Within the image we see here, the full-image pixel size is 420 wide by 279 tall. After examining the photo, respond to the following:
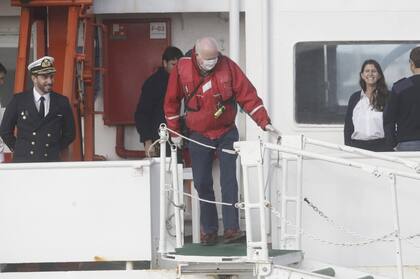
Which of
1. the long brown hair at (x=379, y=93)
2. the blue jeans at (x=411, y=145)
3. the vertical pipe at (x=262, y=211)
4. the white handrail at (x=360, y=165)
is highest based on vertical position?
the long brown hair at (x=379, y=93)

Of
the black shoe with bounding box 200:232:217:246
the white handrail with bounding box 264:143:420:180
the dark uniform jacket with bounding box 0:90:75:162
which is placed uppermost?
the dark uniform jacket with bounding box 0:90:75:162

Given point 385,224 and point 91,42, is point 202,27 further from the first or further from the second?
point 385,224

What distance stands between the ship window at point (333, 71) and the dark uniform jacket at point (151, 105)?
1333mm

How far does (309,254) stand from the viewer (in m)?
8.06

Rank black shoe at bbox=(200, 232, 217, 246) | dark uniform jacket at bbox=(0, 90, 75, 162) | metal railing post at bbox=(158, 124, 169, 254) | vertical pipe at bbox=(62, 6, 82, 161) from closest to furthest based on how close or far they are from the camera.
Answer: metal railing post at bbox=(158, 124, 169, 254)
black shoe at bbox=(200, 232, 217, 246)
dark uniform jacket at bbox=(0, 90, 75, 162)
vertical pipe at bbox=(62, 6, 82, 161)

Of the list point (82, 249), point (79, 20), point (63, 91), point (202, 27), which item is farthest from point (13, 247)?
point (202, 27)

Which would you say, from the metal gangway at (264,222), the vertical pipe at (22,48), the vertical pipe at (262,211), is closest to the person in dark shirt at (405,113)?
the metal gangway at (264,222)

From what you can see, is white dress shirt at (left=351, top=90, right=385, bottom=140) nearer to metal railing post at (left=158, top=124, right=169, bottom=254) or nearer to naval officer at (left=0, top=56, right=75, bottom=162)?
metal railing post at (left=158, top=124, right=169, bottom=254)

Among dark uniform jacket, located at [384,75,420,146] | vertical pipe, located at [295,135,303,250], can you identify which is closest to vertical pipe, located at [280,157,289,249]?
vertical pipe, located at [295,135,303,250]

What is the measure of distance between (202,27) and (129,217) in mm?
3011

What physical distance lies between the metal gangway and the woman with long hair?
1013 millimetres

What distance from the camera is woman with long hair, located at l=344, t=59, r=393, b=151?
891 centimetres

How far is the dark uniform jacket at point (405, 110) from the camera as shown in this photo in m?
8.55

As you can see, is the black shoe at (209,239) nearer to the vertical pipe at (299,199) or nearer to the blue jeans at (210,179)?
the blue jeans at (210,179)
